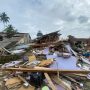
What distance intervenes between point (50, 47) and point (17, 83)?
32.1 ft

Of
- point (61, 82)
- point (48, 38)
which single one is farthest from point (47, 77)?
point (48, 38)

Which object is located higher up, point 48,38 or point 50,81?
point 48,38

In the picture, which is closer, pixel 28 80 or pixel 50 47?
pixel 28 80

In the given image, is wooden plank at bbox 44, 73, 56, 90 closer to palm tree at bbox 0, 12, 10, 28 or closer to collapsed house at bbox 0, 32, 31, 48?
collapsed house at bbox 0, 32, 31, 48

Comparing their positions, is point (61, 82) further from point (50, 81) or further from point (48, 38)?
point (48, 38)

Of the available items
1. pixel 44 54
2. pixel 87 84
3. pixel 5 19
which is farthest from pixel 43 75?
pixel 5 19

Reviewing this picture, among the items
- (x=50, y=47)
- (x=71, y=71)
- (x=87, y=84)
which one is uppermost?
(x=50, y=47)

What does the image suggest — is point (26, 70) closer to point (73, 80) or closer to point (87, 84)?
point (73, 80)

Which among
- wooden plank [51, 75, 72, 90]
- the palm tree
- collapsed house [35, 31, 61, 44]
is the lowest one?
wooden plank [51, 75, 72, 90]

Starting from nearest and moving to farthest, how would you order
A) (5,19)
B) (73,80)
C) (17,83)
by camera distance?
1. (17,83)
2. (73,80)
3. (5,19)

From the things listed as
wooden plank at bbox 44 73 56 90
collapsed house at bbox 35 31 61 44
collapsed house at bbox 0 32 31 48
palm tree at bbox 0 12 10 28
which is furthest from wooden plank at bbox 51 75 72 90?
palm tree at bbox 0 12 10 28

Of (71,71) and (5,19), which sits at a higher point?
(5,19)

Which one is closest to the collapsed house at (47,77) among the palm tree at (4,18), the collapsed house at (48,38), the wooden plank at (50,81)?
the wooden plank at (50,81)

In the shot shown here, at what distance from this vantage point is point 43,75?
13273mm
